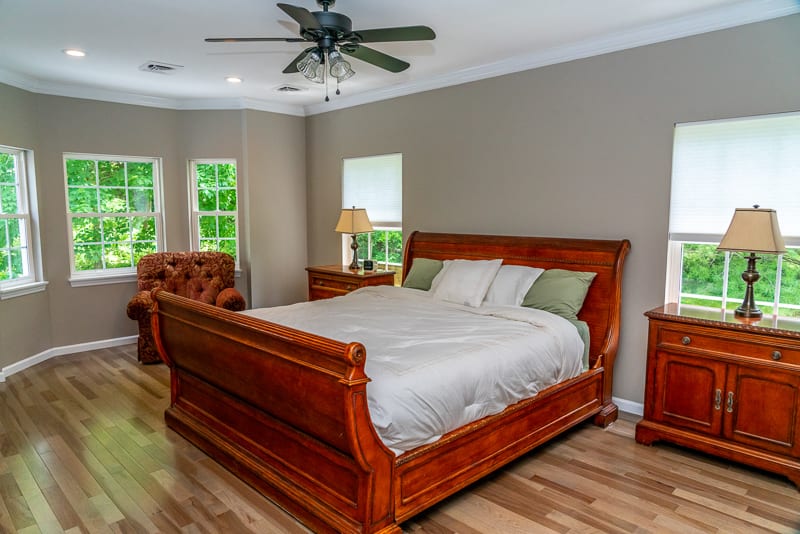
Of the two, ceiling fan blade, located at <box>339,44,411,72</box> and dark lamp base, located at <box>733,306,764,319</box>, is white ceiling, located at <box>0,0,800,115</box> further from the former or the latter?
dark lamp base, located at <box>733,306,764,319</box>

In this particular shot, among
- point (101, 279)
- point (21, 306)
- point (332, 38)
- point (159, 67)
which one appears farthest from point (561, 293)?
point (21, 306)

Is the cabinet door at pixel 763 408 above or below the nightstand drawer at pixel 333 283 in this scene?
below

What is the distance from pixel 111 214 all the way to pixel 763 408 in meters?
5.92

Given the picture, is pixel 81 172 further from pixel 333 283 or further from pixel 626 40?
pixel 626 40

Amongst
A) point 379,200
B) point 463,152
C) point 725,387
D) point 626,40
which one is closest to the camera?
point 725,387

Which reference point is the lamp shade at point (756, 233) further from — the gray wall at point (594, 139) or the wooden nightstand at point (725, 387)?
the gray wall at point (594, 139)

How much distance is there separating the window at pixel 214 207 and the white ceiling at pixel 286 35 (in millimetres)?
1062

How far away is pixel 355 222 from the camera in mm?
5191

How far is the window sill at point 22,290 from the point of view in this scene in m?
4.56

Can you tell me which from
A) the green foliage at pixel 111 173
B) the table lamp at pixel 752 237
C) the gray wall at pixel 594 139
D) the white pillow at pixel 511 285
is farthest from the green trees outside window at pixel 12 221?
the table lamp at pixel 752 237

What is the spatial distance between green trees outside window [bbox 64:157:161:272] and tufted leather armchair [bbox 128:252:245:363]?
43 cm

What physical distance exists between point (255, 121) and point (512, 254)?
11.1 ft

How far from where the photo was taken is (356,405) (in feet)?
6.70

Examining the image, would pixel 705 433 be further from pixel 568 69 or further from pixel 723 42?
pixel 568 69
